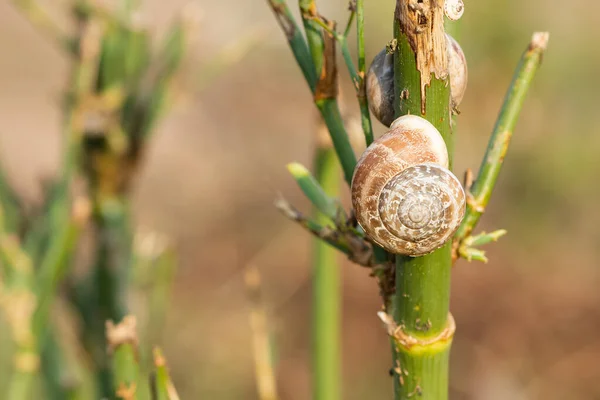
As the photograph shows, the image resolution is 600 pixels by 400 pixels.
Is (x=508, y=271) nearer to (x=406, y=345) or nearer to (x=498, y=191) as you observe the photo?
(x=498, y=191)

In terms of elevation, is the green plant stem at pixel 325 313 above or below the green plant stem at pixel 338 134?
below

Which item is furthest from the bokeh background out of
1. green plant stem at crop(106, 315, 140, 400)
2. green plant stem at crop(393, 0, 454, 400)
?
green plant stem at crop(393, 0, 454, 400)

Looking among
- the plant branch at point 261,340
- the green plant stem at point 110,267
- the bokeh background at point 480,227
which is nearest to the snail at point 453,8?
the plant branch at point 261,340

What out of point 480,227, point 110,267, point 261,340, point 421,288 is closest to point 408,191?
point 421,288

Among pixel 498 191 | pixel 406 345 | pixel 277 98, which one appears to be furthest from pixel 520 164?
pixel 406 345

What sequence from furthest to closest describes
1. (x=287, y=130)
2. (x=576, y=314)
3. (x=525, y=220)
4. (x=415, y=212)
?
(x=287, y=130) → (x=525, y=220) → (x=576, y=314) → (x=415, y=212)

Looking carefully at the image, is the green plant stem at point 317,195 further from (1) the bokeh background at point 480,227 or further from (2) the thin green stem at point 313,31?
(1) the bokeh background at point 480,227
